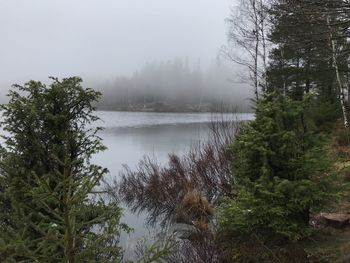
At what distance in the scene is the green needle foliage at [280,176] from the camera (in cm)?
632

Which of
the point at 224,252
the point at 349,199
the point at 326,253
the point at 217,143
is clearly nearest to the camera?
the point at 326,253

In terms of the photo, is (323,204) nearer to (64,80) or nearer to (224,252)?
(224,252)

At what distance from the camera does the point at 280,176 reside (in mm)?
6766

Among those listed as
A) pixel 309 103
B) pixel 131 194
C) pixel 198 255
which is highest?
pixel 309 103

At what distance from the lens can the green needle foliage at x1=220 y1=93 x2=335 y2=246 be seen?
632 centimetres

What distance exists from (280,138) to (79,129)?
3343mm

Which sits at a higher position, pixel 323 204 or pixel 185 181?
pixel 323 204

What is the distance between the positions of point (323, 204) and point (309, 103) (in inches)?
61.4

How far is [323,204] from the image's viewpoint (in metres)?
6.45

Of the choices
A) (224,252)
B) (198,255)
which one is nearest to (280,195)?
(224,252)

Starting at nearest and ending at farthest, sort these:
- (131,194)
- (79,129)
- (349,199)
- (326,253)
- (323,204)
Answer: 1. (326,253)
2. (323,204)
3. (79,129)
4. (349,199)
5. (131,194)

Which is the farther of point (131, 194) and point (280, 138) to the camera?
point (131, 194)

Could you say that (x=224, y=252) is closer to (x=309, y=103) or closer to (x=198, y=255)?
(x=198, y=255)

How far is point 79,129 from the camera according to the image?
7.35 m
